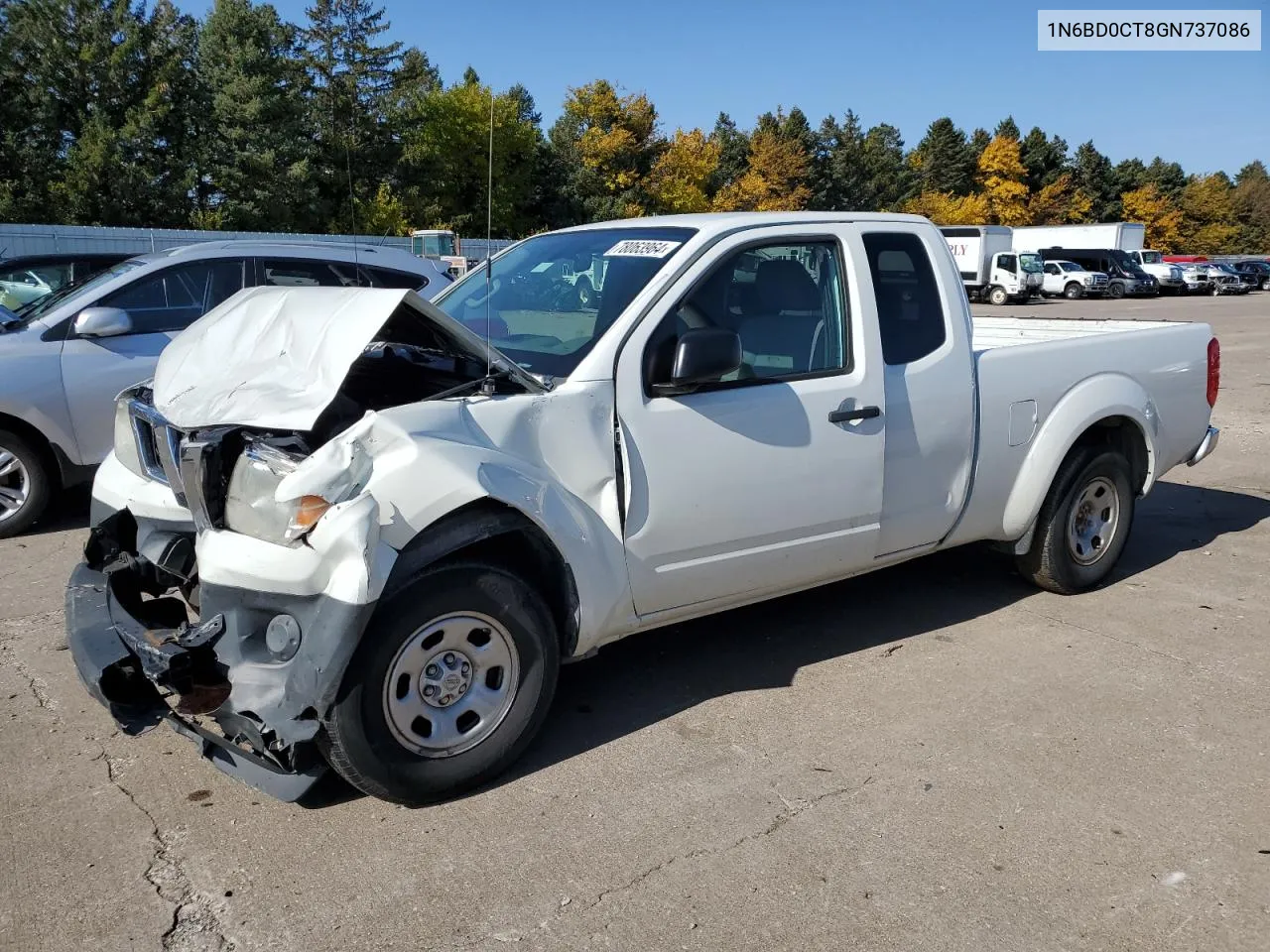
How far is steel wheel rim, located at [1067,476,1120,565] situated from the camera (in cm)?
546

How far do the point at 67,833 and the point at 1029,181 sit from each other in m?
94.2

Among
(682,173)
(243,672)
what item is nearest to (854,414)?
(243,672)

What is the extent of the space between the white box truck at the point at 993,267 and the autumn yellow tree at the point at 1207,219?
2298 inches

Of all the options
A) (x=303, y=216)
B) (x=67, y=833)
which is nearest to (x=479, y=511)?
(x=67, y=833)

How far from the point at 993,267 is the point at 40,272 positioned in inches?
1466

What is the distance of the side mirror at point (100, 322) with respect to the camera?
650cm

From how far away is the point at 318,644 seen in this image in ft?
9.77

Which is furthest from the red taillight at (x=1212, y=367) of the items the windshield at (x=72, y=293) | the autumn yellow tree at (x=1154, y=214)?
the autumn yellow tree at (x=1154, y=214)

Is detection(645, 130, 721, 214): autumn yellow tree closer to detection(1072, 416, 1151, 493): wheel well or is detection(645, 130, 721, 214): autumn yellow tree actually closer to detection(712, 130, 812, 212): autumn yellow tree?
detection(712, 130, 812, 212): autumn yellow tree

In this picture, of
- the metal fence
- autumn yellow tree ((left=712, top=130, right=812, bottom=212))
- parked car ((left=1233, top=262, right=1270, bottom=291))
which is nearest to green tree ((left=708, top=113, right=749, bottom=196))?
autumn yellow tree ((left=712, top=130, right=812, bottom=212))

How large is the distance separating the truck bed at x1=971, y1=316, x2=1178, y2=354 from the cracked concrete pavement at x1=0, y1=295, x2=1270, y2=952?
69.7 inches

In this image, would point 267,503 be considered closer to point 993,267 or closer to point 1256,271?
point 993,267

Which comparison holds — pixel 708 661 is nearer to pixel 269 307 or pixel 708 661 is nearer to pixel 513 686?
pixel 513 686

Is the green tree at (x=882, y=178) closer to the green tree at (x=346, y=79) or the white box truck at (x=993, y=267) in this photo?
the white box truck at (x=993, y=267)
